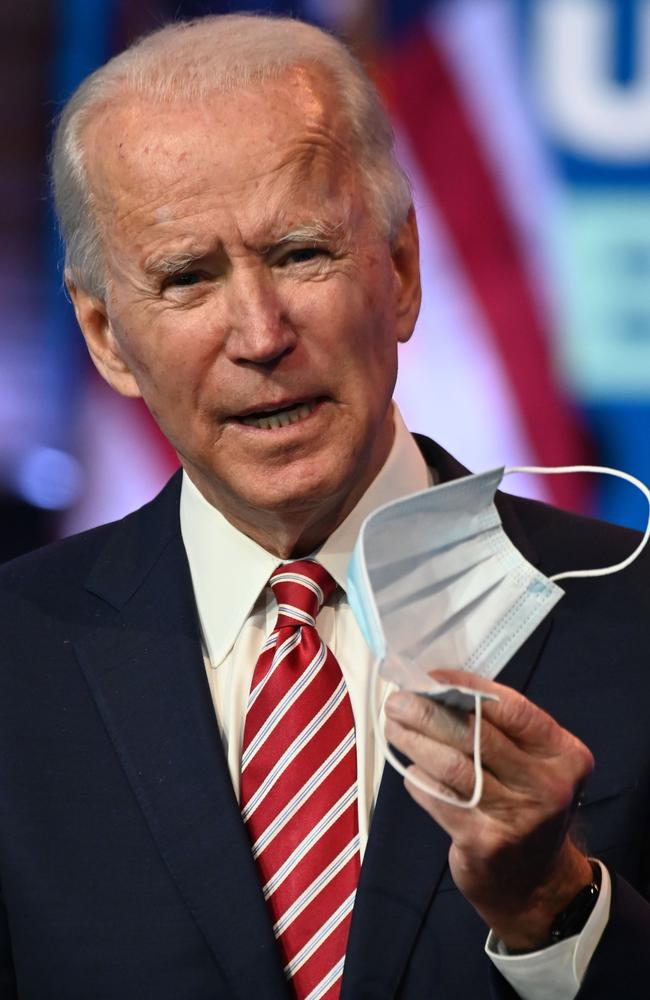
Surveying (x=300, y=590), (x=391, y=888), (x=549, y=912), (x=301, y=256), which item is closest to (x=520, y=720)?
(x=549, y=912)

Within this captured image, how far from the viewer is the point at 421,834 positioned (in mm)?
1630

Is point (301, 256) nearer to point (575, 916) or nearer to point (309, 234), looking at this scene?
point (309, 234)

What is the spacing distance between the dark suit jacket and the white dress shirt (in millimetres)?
34

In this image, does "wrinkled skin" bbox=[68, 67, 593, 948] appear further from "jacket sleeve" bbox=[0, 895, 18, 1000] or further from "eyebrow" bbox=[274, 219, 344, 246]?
"jacket sleeve" bbox=[0, 895, 18, 1000]

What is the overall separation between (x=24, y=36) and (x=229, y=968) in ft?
5.67

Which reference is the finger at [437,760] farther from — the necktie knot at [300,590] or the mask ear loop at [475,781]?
the necktie knot at [300,590]

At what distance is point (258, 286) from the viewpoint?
1.67 m

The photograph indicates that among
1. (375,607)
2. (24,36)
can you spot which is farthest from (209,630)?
(24,36)

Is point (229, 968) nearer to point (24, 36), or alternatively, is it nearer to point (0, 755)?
point (0, 755)

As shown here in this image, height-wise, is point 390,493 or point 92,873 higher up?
point 390,493

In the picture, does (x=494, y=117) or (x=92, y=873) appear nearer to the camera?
(x=92, y=873)

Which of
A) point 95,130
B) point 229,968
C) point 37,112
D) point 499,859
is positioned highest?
point 95,130

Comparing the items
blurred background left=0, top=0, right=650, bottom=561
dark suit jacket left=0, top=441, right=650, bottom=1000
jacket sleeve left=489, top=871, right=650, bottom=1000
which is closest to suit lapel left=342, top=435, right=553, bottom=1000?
dark suit jacket left=0, top=441, right=650, bottom=1000

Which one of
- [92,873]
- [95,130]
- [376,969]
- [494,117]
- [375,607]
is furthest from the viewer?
[494,117]
